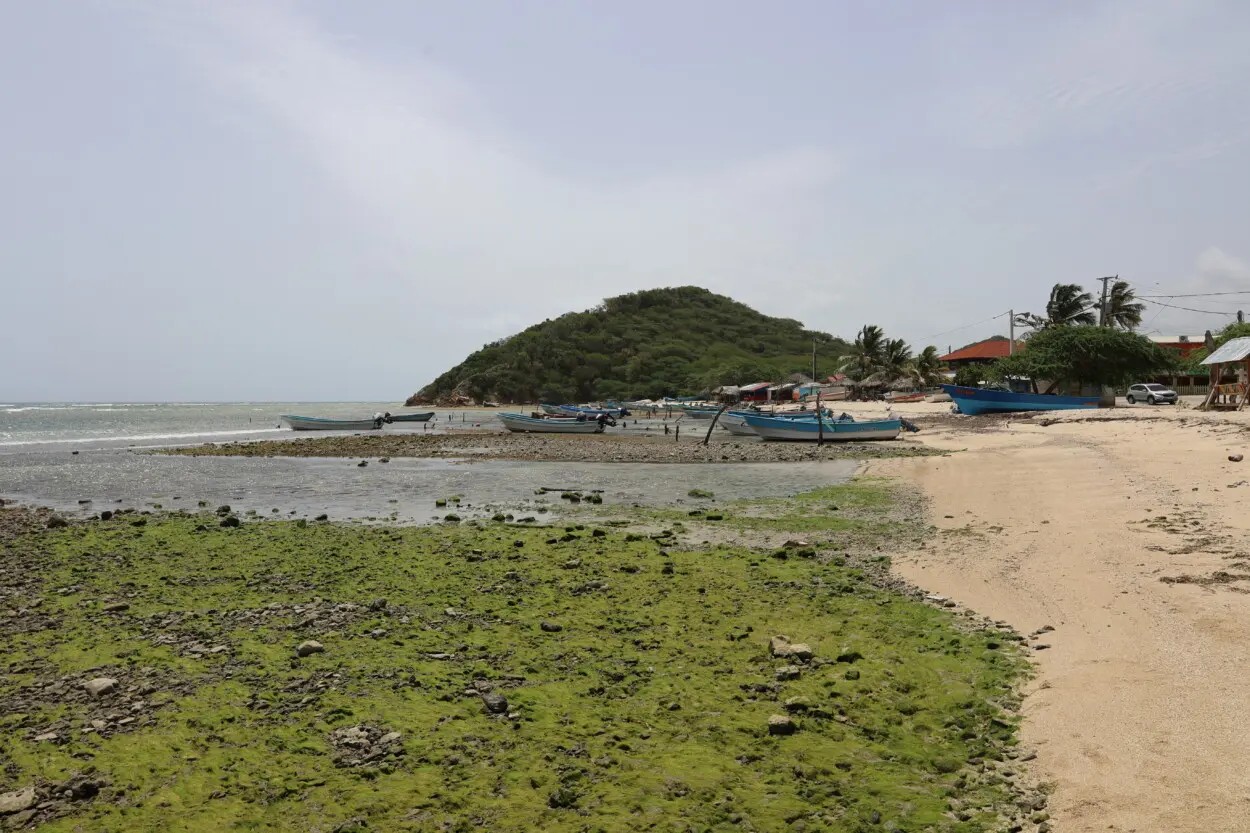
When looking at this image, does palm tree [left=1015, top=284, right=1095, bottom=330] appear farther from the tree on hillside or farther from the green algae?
the green algae

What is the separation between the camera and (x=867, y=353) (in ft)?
356

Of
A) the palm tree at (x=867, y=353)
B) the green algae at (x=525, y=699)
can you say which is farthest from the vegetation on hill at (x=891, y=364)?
the green algae at (x=525, y=699)

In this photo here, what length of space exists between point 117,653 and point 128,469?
3532 centimetres

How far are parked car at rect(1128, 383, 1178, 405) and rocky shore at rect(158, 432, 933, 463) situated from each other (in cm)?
2451

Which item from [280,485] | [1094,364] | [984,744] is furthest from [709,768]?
[1094,364]

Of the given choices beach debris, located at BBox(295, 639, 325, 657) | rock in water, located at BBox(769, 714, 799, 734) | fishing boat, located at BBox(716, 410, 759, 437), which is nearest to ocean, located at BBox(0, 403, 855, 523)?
beach debris, located at BBox(295, 639, 325, 657)

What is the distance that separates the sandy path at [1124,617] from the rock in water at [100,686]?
27.5 ft

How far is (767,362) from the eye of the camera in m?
185

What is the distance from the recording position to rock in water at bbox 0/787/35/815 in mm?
5438

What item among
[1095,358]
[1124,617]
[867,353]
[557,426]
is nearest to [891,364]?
[867,353]

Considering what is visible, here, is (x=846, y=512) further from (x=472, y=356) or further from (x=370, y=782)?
(x=472, y=356)

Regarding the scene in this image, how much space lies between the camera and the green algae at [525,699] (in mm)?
5605

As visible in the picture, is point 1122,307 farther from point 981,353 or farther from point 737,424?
point 737,424

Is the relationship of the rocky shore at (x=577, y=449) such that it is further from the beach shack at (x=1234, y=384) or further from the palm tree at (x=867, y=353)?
the palm tree at (x=867, y=353)
